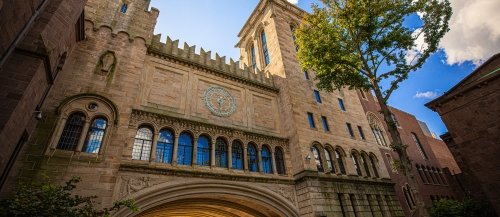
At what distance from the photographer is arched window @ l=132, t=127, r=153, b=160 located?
10500mm

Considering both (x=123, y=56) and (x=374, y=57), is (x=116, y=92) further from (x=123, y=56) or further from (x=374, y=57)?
(x=374, y=57)

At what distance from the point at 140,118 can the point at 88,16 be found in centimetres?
606

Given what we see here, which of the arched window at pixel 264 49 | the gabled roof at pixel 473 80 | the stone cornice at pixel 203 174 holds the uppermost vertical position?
the arched window at pixel 264 49

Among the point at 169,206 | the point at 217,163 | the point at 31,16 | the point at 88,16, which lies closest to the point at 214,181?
the point at 217,163

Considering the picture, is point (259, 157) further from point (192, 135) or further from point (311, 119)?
point (311, 119)

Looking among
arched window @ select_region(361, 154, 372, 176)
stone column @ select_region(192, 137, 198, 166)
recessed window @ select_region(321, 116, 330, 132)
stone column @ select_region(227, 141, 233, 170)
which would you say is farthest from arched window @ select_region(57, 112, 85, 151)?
arched window @ select_region(361, 154, 372, 176)

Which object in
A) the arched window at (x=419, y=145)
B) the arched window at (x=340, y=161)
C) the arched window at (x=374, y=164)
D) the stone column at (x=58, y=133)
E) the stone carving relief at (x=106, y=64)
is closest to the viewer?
the stone column at (x=58, y=133)

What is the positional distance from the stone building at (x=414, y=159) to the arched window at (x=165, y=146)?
1768cm

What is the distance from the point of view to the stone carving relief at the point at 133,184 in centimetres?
916

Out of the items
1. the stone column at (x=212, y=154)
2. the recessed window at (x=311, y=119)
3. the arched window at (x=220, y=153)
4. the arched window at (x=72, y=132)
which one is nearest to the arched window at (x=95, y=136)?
the arched window at (x=72, y=132)

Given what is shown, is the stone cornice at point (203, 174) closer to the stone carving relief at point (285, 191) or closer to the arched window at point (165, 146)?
the stone carving relief at point (285, 191)

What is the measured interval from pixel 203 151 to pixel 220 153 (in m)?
0.98

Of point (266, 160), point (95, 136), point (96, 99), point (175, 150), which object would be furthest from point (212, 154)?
point (96, 99)

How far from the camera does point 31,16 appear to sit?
22.1 feet
